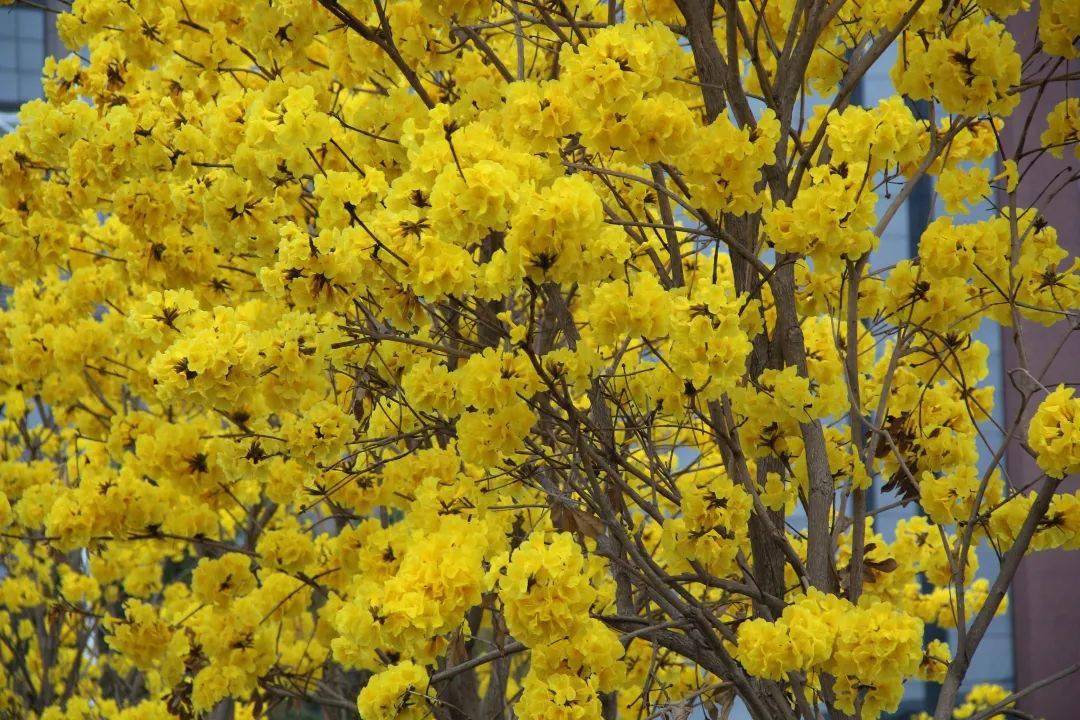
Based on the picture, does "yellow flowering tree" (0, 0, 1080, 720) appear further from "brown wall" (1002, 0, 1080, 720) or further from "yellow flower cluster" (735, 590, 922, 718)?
"brown wall" (1002, 0, 1080, 720)

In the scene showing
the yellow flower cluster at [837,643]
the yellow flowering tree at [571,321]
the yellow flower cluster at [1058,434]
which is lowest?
the yellow flower cluster at [837,643]

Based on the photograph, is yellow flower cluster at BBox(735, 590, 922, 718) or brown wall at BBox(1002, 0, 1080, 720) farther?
brown wall at BBox(1002, 0, 1080, 720)

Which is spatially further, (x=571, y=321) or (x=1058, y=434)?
(x=571, y=321)

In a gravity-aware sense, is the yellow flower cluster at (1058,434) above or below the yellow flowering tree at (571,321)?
below

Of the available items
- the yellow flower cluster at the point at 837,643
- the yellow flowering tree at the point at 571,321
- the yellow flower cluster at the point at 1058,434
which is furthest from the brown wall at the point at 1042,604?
the yellow flower cluster at the point at 837,643

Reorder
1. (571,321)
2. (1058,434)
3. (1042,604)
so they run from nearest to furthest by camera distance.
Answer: (1058,434)
(571,321)
(1042,604)

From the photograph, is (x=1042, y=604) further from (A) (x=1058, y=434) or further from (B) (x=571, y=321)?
(B) (x=571, y=321)

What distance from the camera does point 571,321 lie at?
2.98 meters

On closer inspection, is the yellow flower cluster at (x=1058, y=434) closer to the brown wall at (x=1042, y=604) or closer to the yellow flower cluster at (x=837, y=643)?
the yellow flower cluster at (x=837, y=643)

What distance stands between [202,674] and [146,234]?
61.2 inches

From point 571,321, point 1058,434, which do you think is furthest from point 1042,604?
point 571,321

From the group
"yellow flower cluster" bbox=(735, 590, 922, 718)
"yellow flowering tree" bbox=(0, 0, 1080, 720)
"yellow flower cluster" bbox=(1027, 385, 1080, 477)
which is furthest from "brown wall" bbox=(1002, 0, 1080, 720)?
"yellow flower cluster" bbox=(735, 590, 922, 718)

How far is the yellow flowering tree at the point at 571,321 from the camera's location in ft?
8.52

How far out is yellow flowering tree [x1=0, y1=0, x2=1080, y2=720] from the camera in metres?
2.60
